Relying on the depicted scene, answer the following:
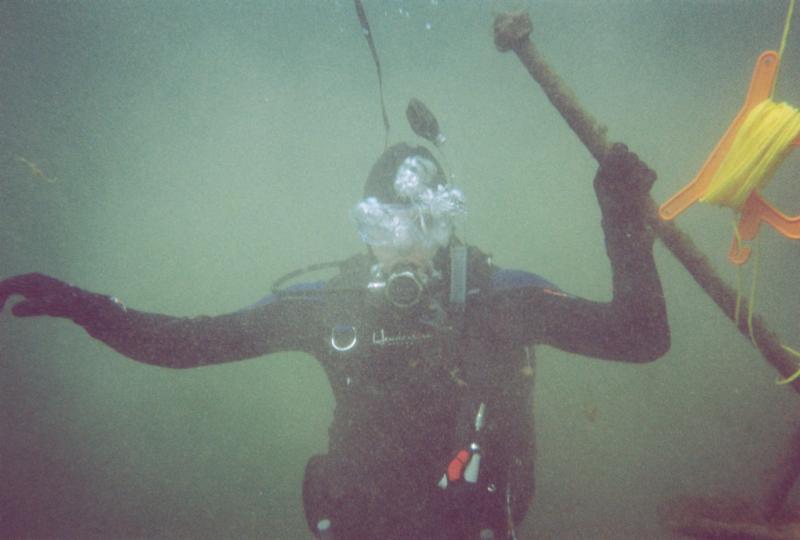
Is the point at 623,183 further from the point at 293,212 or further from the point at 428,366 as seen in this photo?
the point at 293,212

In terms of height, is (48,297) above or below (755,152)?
above

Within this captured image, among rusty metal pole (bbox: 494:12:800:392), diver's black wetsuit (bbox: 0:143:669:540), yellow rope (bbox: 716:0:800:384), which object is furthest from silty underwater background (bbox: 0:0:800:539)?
yellow rope (bbox: 716:0:800:384)

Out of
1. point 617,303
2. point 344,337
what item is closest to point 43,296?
point 344,337

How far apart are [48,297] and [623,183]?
3.11 meters

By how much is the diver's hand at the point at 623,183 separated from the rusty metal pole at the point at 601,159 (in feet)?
0.31

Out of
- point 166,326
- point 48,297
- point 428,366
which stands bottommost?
point 428,366

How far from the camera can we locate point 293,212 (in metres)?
18.6

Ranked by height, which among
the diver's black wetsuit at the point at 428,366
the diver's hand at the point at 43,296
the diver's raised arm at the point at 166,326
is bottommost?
the diver's black wetsuit at the point at 428,366

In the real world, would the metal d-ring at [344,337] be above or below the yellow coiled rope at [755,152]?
below

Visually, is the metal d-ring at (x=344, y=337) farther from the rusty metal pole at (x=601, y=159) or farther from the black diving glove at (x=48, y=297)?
the rusty metal pole at (x=601, y=159)

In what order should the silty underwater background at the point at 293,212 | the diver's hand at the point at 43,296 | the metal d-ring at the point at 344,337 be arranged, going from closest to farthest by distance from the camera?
the diver's hand at the point at 43,296 < the metal d-ring at the point at 344,337 < the silty underwater background at the point at 293,212

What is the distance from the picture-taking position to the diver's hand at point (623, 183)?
181 cm

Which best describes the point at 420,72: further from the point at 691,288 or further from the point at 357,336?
the point at 357,336

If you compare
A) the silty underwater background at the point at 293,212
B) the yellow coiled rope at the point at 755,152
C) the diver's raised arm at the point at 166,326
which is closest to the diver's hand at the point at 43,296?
the diver's raised arm at the point at 166,326
